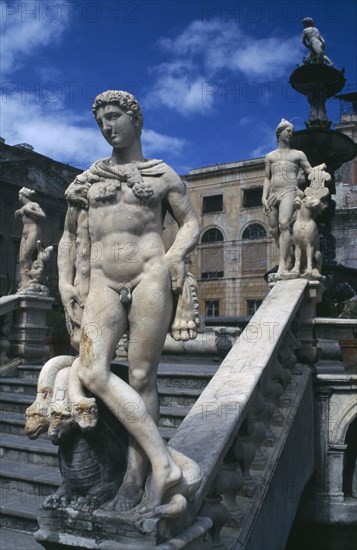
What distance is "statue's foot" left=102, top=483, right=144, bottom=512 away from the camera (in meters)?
2.77

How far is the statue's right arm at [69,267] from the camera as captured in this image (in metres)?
3.26

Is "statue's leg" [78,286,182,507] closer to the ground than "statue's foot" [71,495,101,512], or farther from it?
farther from it

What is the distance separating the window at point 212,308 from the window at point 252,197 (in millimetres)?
6797

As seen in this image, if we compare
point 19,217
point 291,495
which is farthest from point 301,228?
point 19,217

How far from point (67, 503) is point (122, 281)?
1174mm

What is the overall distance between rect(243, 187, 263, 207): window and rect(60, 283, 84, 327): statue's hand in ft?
113

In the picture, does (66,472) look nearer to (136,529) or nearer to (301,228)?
(136,529)

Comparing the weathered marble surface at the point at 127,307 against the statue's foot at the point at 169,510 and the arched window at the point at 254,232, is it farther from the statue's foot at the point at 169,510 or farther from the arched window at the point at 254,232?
the arched window at the point at 254,232

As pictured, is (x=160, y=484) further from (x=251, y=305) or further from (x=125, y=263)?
(x=251, y=305)

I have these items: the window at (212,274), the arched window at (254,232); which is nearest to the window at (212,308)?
the window at (212,274)

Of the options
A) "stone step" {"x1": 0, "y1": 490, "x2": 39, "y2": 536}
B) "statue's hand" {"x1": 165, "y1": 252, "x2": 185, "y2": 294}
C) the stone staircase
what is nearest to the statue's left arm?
"statue's hand" {"x1": 165, "y1": 252, "x2": 185, "y2": 294}

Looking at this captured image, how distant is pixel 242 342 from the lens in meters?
4.79

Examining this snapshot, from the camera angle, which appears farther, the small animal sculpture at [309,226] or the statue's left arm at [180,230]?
the small animal sculpture at [309,226]

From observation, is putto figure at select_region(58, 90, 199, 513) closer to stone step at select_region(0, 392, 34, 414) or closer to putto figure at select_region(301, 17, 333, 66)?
stone step at select_region(0, 392, 34, 414)
